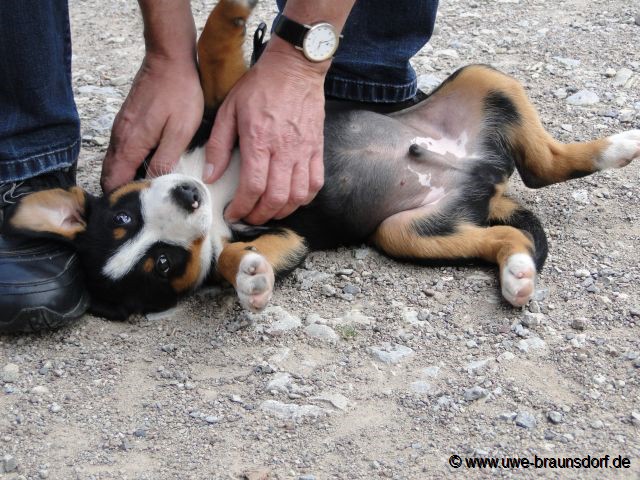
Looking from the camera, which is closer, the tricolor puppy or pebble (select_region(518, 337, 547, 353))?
pebble (select_region(518, 337, 547, 353))

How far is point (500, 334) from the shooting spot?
2848 mm

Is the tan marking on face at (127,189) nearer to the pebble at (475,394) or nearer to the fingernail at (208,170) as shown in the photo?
the fingernail at (208,170)

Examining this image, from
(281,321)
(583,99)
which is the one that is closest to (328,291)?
(281,321)

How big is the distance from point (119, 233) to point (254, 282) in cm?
54

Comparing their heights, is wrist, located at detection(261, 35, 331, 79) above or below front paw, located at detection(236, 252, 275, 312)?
above

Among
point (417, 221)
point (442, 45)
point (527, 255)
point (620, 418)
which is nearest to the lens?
point (620, 418)

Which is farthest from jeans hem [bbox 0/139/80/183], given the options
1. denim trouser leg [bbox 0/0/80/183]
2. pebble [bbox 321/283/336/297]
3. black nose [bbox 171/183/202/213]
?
pebble [bbox 321/283/336/297]

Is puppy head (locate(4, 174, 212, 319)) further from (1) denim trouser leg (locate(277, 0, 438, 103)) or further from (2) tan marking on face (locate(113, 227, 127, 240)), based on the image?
(1) denim trouser leg (locate(277, 0, 438, 103))

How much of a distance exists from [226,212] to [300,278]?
371 millimetres

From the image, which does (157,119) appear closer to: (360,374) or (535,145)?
(360,374)

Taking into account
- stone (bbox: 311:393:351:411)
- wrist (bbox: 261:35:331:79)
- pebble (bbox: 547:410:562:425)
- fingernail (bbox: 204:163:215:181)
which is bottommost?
stone (bbox: 311:393:351:411)

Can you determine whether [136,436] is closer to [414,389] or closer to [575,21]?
[414,389]

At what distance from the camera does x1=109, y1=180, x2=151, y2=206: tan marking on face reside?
3135 millimetres

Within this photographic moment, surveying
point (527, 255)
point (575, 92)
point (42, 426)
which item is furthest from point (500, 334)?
point (575, 92)
